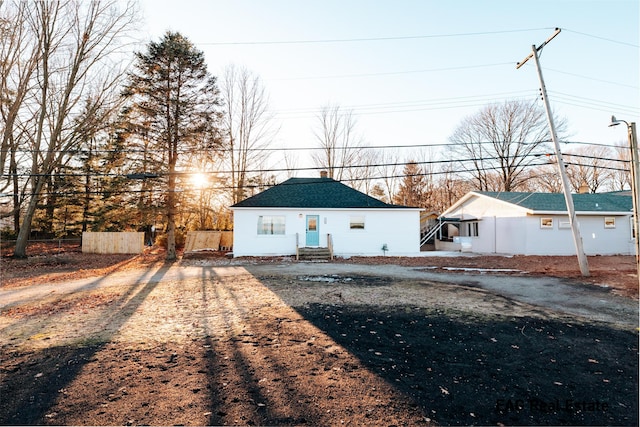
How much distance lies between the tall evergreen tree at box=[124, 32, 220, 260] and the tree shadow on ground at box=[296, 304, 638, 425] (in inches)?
553

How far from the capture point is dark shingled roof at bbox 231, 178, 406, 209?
18.3m

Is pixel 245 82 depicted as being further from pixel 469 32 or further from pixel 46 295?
pixel 46 295

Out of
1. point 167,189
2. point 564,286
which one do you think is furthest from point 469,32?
point 167,189

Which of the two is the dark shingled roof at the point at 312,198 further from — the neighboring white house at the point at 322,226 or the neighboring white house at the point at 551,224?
the neighboring white house at the point at 551,224

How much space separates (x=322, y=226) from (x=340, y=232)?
1.10m

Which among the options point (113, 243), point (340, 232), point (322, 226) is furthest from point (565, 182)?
point (113, 243)

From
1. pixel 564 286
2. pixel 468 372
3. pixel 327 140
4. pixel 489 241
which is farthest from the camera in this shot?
pixel 327 140

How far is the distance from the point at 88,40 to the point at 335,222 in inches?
654

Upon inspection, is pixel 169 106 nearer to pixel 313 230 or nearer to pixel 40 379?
pixel 313 230

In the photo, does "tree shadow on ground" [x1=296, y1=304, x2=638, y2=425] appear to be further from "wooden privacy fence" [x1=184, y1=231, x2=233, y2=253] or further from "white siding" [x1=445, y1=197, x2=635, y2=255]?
"wooden privacy fence" [x1=184, y1=231, x2=233, y2=253]

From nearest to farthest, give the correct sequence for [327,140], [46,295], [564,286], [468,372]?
1. [468,372]
2. [46,295]
3. [564,286]
4. [327,140]

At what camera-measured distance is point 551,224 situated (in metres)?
18.8

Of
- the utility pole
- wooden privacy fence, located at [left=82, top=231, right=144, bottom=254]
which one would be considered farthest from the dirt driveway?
wooden privacy fence, located at [left=82, top=231, right=144, bottom=254]

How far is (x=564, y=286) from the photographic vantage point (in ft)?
29.8
